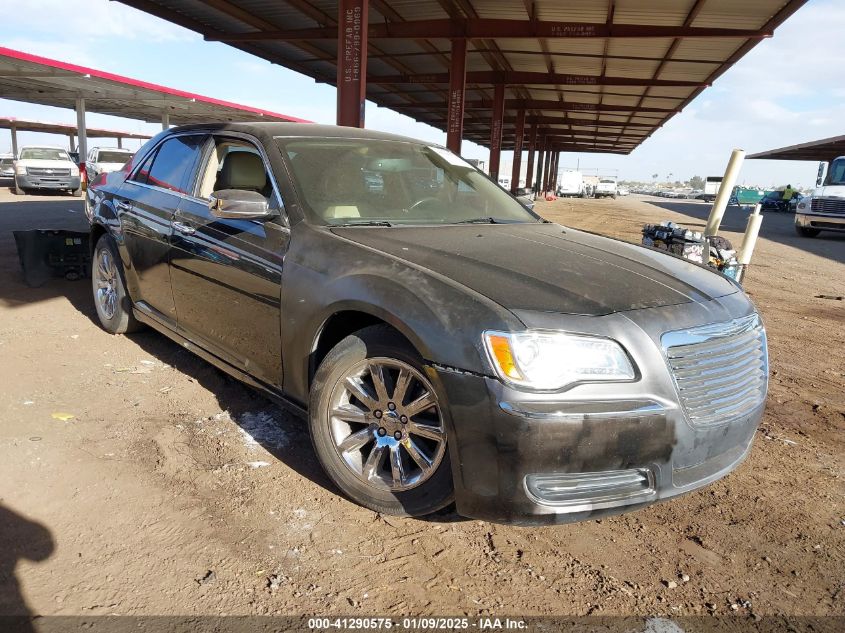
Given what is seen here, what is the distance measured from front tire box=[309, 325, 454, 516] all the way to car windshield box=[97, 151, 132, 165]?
21107mm

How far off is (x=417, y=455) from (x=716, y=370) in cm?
122

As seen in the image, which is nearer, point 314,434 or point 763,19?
point 314,434

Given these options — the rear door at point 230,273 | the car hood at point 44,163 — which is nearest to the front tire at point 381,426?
the rear door at point 230,273

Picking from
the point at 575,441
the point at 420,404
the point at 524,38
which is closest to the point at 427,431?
the point at 420,404

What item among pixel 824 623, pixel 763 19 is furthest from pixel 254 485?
pixel 763 19

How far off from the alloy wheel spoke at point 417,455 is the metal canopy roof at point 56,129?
4671 centimetres

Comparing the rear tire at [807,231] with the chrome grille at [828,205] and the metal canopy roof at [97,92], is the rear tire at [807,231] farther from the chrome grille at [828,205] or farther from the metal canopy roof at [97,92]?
the metal canopy roof at [97,92]

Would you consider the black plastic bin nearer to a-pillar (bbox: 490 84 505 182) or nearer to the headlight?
the headlight

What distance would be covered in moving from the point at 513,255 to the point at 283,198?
1.20 metres

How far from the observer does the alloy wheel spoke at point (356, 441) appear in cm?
258

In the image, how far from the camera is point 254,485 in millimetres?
2818

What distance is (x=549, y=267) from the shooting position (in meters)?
2.60

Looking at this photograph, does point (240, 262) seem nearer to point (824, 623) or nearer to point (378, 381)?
point (378, 381)

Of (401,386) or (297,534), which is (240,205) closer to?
(401,386)
